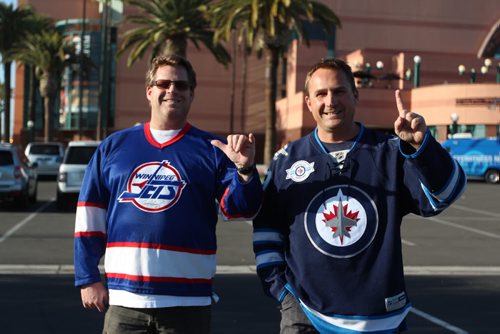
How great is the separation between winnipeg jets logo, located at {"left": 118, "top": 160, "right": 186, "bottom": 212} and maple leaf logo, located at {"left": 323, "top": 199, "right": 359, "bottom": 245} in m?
0.70

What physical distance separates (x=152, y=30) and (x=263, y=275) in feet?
119

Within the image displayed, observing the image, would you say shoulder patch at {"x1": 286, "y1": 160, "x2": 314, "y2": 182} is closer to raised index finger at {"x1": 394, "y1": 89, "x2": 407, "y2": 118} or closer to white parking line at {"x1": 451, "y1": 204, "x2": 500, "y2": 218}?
raised index finger at {"x1": 394, "y1": 89, "x2": 407, "y2": 118}

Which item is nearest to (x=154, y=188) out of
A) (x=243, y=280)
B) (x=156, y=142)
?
(x=156, y=142)

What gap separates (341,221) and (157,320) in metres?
0.94

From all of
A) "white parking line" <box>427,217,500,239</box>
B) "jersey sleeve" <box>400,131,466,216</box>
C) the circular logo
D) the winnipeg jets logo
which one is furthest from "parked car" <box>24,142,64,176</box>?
"jersey sleeve" <box>400,131,466,216</box>

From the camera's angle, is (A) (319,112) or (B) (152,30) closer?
(A) (319,112)

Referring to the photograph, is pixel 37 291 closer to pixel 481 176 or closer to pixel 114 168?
pixel 114 168

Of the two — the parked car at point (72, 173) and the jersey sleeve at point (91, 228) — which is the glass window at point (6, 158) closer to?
the parked car at point (72, 173)

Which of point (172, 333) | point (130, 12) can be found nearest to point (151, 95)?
point (172, 333)

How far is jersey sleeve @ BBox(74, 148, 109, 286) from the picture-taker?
3586 millimetres

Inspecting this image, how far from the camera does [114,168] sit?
3.62 m

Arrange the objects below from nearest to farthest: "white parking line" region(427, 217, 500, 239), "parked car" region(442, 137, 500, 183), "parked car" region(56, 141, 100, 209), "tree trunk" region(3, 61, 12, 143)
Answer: "white parking line" region(427, 217, 500, 239) → "parked car" region(56, 141, 100, 209) → "parked car" region(442, 137, 500, 183) → "tree trunk" region(3, 61, 12, 143)

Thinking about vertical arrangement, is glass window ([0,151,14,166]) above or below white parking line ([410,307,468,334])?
above

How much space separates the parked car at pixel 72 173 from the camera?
19.2 meters
